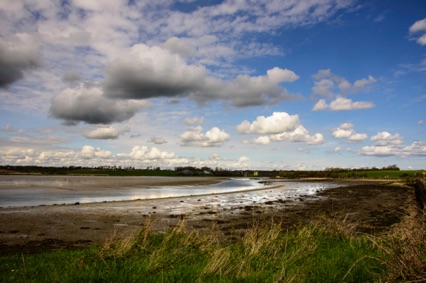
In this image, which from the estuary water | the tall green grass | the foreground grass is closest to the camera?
the foreground grass

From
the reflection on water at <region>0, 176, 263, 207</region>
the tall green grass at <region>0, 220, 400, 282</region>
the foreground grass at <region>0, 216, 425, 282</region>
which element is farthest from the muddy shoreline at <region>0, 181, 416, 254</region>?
the reflection on water at <region>0, 176, 263, 207</region>

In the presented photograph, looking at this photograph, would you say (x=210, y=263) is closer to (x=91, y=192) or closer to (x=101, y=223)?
(x=101, y=223)

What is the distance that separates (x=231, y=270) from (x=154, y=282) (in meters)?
1.89

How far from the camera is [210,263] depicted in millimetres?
7637

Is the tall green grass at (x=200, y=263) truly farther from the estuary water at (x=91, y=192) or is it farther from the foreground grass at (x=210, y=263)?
the estuary water at (x=91, y=192)

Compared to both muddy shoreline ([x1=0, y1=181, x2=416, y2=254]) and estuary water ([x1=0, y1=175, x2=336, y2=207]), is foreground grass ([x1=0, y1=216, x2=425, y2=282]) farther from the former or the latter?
estuary water ([x1=0, y1=175, x2=336, y2=207])

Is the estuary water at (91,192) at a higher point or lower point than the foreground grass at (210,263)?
lower

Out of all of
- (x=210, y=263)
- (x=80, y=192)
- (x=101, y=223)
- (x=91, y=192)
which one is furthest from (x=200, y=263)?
(x=80, y=192)

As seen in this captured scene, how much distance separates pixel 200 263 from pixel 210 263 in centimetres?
86

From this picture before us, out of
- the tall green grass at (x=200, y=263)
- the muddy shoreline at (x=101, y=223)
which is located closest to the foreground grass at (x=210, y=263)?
the tall green grass at (x=200, y=263)

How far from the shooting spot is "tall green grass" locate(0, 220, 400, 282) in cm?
702

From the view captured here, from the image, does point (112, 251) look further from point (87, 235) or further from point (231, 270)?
point (87, 235)

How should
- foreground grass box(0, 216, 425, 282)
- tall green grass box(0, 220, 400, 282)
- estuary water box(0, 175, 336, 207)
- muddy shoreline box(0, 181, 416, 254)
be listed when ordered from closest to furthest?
foreground grass box(0, 216, 425, 282) < tall green grass box(0, 220, 400, 282) < muddy shoreline box(0, 181, 416, 254) < estuary water box(0, 175, 336, 207)

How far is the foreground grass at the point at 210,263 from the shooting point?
22.6 feet
